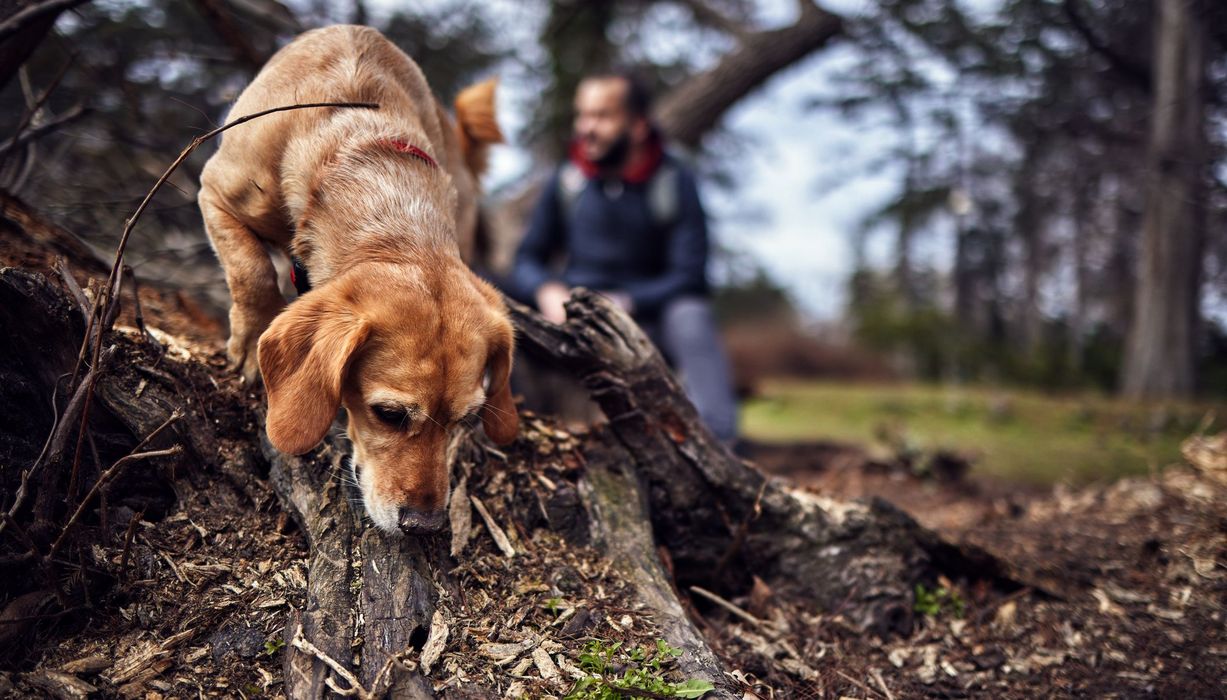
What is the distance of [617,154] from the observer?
5270 mm

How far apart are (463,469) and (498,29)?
311 inches

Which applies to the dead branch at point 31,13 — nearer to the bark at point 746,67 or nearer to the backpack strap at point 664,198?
the backpack strap at point 664,198

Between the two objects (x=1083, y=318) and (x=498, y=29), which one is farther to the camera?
(x=1083, y=318)

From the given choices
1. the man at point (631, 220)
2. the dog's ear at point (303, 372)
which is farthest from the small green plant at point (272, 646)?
the man at point (631, 220)

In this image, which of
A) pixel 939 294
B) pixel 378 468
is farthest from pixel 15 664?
pixel 939 294

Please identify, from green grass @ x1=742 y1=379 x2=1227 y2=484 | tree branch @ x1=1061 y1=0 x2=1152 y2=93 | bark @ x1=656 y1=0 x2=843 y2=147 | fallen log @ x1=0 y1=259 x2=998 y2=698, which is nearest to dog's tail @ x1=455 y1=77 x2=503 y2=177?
fallen log @ x1=0 y1=259 x2=998 y2=698

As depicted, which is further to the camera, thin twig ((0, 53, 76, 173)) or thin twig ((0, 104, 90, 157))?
thin twig ((0, 104, 90, 157))

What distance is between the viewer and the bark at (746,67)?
715 centimetres

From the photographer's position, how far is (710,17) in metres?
8.07

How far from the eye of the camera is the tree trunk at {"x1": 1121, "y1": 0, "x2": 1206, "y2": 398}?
4.01 m

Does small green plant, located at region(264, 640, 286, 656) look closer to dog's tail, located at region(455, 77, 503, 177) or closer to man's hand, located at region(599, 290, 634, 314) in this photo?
dog's tail, located at region(455, 77, 503, 177)

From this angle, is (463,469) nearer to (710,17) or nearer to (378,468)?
(378,468)

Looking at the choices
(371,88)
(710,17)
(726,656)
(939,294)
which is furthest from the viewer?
(939,294)

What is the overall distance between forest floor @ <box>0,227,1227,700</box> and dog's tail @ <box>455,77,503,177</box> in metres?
1.61
